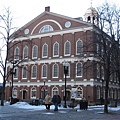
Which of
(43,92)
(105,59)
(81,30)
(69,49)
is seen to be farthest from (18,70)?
(105,59)

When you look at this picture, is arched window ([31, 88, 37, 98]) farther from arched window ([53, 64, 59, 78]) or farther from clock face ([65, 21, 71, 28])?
clock face ([65, 21, 71, 28])

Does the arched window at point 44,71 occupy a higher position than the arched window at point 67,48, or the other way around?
the arched window at point 67,48

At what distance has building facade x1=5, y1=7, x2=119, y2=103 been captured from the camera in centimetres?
4875

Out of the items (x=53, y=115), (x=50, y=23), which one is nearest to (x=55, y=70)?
(x=50, y=23)

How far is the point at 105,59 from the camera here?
2680cm

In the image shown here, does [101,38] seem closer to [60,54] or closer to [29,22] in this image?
[60,54]

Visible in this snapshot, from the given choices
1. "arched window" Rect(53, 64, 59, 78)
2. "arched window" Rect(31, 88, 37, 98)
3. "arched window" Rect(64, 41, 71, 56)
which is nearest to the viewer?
"arched window" Rect(64, 41, 71, 56)

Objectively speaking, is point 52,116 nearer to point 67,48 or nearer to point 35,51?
point 67,48

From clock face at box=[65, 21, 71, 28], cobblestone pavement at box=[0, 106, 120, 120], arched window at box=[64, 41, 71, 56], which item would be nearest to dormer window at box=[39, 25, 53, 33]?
clock face at box=[65, 21, 71, 28]

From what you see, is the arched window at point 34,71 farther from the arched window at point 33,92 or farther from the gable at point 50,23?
the gable at point 50,23

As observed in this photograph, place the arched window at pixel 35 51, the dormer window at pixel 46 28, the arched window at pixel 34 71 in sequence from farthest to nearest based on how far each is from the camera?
the arched window at pixel 35 51
the arched window at pixel 34 71
the dormer window at pixel 46 28

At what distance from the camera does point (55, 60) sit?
2069 inches

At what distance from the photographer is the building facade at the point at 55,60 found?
48.8 metres

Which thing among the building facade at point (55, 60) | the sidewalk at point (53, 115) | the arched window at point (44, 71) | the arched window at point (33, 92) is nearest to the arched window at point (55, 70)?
the building facade at point (55, 60)
